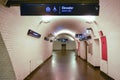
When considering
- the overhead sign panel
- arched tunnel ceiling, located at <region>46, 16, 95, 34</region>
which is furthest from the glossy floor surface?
the overhead sign panel

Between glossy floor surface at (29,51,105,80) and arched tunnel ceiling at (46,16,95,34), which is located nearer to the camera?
glossy floor surface at (29,51,105,80)

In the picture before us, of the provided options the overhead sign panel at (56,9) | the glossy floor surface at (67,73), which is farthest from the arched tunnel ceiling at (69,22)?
the overhead sign panel at (56,9)

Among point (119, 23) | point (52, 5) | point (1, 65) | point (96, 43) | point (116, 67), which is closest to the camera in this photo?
point (52, 5)

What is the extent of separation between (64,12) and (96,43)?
27.8 feet

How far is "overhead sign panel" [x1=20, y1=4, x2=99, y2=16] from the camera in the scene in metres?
4.55

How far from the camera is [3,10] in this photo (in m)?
4.77

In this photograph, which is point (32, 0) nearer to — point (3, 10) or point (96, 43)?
point (3, 10)

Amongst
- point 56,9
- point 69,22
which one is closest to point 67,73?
point 69,22

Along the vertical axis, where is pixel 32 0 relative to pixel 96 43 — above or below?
above

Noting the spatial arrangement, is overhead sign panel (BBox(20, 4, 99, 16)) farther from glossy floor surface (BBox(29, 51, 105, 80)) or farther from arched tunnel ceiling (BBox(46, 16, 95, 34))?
arched tunnel ceiling (BBox(46, 16, 95, 34))

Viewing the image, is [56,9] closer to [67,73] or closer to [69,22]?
[67,73]

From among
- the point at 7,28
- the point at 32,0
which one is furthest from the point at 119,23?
the point at 7,28

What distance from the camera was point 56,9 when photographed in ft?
14.9

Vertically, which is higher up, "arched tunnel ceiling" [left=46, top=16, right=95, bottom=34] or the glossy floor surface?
"arched tunnel ceiling" [left=46, top=16, right=95, bottom=34]
